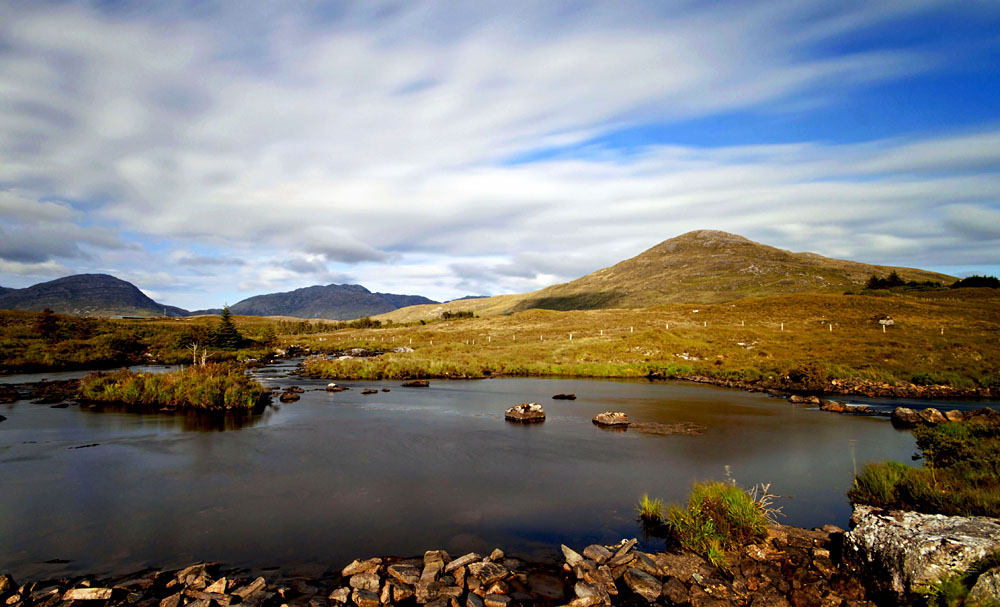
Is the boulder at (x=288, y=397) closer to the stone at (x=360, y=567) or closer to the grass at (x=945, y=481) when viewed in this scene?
the stone at (x=360, y=567)

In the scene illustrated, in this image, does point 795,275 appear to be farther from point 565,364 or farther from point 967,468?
point 967,468

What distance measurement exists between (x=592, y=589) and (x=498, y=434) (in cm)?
1250

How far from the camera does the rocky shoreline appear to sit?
7180 mm

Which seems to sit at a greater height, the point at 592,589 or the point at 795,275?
the point at 795,275

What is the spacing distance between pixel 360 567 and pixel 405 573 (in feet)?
2.98

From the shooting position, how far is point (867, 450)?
1648cm

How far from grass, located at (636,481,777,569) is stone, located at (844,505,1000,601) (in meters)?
1.58

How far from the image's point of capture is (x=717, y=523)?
9.09 metres

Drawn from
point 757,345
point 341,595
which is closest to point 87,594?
point 341,595

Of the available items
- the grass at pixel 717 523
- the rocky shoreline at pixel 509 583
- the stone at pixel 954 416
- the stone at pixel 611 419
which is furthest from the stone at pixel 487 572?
the stone at pixel 954 416

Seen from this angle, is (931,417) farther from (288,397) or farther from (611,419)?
(288,397)

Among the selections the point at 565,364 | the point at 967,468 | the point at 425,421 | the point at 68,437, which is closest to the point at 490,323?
the point at 565,364

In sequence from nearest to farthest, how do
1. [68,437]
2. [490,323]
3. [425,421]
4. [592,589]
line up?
[592,589]
[68,437]
[425,421]
[490,323]

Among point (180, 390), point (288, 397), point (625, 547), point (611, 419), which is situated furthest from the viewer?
point (288, 397)
